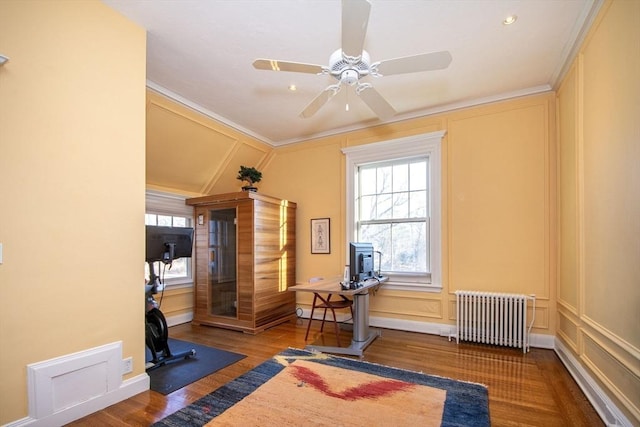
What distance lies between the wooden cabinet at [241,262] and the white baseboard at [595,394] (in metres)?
→ 3.39

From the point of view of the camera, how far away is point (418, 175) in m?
4.26

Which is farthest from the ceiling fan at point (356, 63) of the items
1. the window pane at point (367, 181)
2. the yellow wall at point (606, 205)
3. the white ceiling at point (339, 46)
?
the window pane at point (367, 181)

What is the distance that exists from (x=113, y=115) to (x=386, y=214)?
136 inches

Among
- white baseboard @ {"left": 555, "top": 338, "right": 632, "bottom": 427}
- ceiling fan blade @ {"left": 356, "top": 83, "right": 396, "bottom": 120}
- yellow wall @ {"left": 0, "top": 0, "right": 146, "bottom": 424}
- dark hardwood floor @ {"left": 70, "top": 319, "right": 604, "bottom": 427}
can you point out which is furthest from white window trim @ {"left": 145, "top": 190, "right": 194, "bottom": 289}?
white baseboard @ {"left": 555, "top": 338, "right": 632, "bottom": 427}

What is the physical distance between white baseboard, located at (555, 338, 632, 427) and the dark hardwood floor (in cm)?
5

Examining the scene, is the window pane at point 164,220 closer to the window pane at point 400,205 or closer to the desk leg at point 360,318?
the desk leg at point 360,318

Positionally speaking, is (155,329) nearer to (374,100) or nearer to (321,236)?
(321,236)

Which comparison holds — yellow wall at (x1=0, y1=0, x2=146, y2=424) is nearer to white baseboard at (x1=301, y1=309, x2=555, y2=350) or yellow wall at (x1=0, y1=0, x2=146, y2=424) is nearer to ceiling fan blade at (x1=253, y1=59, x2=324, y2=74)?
ceiling fan blade at (x1=253, y1=59, x2=324, y2=74)

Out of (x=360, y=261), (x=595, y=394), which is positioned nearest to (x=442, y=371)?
(x=595, y=394)

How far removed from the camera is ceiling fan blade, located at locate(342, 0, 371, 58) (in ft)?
5.24

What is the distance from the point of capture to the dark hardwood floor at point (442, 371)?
83.4 inches

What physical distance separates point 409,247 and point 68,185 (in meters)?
3.80

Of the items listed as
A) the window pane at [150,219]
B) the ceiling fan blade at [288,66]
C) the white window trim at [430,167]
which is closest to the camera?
the ceiling fan blade at [288,66]

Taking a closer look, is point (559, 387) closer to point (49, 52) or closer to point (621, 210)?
point (621, 210)
